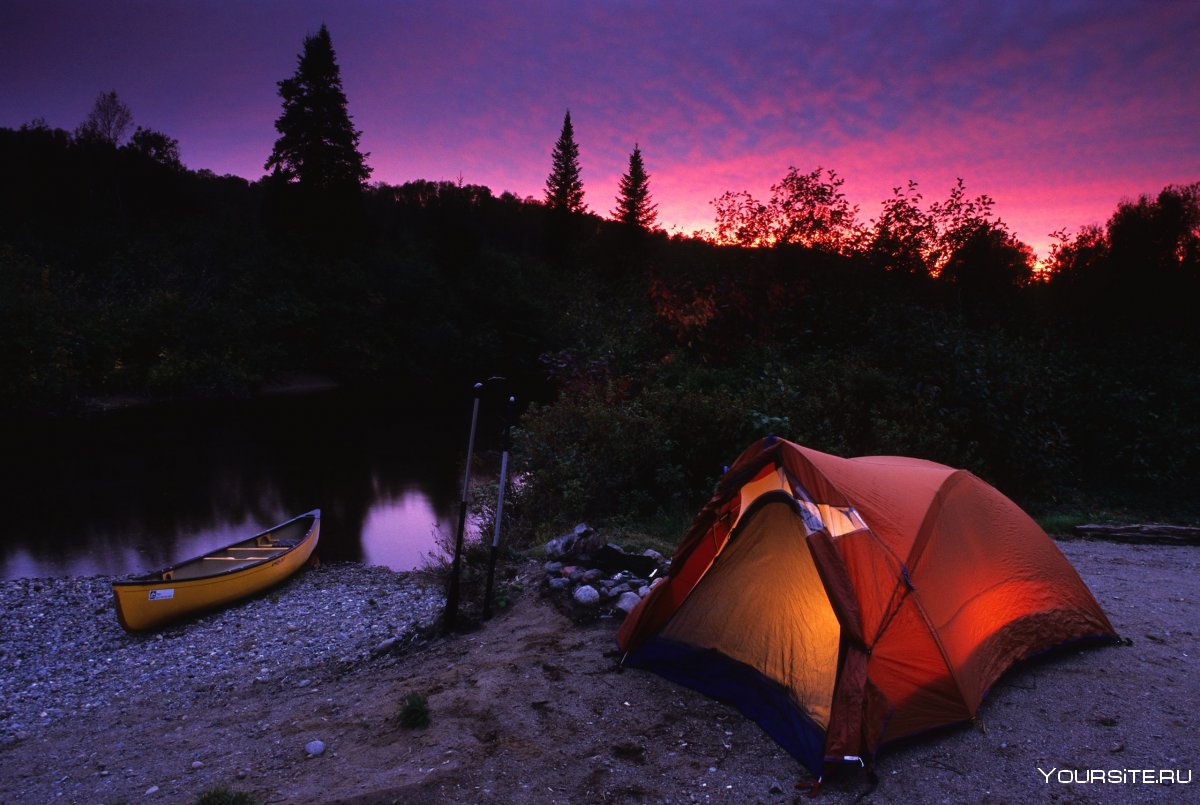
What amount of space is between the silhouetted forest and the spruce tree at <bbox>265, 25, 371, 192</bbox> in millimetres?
4963

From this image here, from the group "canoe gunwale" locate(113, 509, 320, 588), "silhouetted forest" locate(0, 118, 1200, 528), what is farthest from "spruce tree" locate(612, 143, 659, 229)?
"canoe gunwale" locate(113, 509, 320, 588)

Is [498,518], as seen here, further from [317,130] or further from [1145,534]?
[317,130]

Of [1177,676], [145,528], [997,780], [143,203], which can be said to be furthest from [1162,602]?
[143,203]

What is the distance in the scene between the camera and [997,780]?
363cm

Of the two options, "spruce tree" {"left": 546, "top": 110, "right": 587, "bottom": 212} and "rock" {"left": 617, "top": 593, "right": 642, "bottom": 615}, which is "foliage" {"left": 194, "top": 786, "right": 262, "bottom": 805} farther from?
"spruce tree" {"left": 546, "top": 110, "right": 587, "bottom": 212}

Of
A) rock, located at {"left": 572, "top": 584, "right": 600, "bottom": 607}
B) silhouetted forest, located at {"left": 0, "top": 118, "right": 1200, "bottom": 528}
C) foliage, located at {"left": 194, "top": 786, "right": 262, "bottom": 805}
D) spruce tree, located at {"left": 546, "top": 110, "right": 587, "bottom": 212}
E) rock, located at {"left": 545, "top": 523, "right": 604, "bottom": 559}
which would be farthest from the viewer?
spruce tree, located at {"left": 546, "top": 110, "right": 587, "bottom": 212}

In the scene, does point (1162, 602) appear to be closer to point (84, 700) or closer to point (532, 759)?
point (532, 759)

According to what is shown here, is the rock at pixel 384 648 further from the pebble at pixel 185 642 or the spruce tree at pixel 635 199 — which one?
the spruce tree at pixel 635 199

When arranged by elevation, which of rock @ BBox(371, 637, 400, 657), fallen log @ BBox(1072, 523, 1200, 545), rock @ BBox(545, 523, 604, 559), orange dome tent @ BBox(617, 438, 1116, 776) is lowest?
rock @ BBox(371, 637, 400, 657)

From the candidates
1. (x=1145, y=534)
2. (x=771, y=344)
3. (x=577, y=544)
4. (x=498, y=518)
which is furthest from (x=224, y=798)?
(x=771, y=344)

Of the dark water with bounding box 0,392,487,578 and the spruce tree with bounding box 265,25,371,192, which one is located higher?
the spruce tree with bounding box 265,25,371,192

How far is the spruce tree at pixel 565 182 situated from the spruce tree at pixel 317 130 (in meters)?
16.9

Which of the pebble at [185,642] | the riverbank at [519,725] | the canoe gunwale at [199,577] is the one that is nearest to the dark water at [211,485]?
the canoe gunwale at [199,577]

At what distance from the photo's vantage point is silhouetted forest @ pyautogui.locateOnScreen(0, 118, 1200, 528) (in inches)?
425
